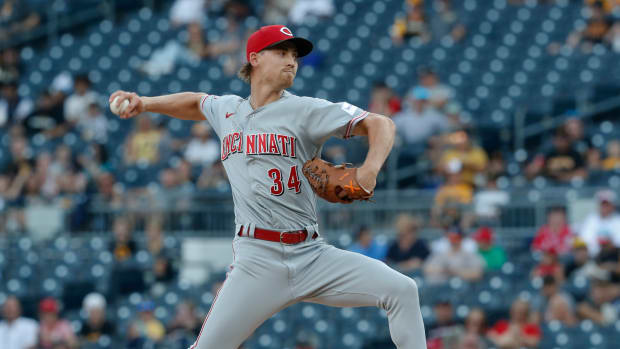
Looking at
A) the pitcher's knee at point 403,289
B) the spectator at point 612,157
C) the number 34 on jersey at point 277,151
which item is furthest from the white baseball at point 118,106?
the spectator at point 612,157

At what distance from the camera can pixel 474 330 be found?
8062 millimetres

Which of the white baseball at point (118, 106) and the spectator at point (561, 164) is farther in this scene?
the spectator at point (561, 164)

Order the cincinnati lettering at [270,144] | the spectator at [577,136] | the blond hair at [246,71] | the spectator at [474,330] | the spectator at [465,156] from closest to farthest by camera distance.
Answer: the cincinnati lettering at [270,144] < the blond hair at [246,71] < the spectator at [474,330] < the spectator at [465,156] < the spectator at [577,136]

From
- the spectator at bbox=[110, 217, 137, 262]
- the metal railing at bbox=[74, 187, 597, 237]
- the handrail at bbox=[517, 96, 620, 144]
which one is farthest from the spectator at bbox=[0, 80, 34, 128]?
the handrail at bbox=[517, 96, 620, 144]

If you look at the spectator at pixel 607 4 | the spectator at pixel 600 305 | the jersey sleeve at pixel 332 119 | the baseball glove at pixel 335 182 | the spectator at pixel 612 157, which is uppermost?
the spectator at pixel 607 4

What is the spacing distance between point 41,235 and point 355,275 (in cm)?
774

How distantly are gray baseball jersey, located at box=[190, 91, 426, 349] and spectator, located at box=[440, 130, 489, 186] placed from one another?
5.98 metres

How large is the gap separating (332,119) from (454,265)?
17.0 feet

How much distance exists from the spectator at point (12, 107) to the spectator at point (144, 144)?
2013mm

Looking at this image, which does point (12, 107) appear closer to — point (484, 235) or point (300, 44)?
point (484, 235)

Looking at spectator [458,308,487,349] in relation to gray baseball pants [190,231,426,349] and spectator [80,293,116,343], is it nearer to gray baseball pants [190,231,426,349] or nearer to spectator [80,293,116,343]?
spectator [80,293,116,343]

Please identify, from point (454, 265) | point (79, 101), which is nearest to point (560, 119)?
point (454, 265)

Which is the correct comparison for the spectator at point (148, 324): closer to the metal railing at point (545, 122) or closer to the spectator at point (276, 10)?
the metal railing at point (545, 122)

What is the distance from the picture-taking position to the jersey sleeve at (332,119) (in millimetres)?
4160
